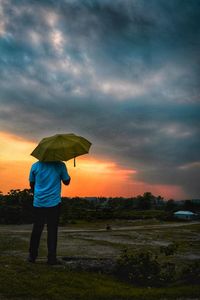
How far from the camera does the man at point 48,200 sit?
8.50m

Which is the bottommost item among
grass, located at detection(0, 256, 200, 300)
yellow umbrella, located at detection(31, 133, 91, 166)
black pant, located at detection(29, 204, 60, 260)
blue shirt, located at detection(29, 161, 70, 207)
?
grass, located at detection(0, 256, 200, 300)

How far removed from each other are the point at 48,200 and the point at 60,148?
3.02 feet

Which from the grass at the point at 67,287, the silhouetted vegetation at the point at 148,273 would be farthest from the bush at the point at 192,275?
the grass at the point at 67,287

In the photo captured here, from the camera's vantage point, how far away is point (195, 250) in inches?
512

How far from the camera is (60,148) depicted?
8.48 m

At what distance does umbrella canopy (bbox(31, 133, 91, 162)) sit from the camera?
848 centimetres

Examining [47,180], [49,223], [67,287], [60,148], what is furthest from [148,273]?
[60,148]

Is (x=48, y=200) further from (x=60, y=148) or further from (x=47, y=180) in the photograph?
(x=60, y=148)

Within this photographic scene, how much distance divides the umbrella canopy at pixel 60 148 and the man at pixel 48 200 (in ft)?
0.76

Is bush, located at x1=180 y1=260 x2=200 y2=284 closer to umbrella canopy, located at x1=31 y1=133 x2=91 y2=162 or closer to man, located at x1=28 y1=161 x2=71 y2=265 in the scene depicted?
man, located at x1=28 y1=161 x2=71 y2=265

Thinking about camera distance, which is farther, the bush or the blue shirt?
the blue shirt

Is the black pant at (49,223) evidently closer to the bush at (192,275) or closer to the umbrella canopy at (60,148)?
the umbrella canopy at (60,148)

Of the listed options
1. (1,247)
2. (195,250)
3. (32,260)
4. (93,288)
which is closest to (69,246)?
(1,247)

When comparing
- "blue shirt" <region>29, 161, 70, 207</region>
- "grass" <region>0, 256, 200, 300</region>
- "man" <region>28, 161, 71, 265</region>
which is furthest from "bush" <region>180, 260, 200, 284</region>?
"blue shirt" <region>29, 161, 70, 207</region>
